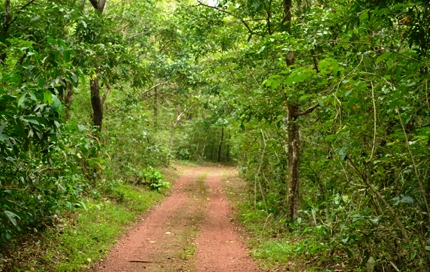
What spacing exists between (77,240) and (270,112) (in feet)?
16.0

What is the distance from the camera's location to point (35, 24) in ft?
24.0

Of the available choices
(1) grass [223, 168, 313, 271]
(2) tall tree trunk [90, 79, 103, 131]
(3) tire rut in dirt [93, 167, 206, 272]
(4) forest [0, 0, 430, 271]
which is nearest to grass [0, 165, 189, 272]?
(4) forest [0, 0, 430, 271]

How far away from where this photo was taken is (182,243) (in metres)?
9.47

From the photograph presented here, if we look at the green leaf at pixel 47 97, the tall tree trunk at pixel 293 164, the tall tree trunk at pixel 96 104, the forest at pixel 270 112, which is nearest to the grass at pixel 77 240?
the forest at pixel 270 112

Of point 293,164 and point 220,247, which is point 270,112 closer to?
point 293,164

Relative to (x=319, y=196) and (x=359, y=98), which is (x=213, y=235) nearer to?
(x=319, y=196)

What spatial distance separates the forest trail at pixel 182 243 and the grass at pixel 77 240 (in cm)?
31

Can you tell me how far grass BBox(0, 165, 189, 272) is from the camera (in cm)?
654

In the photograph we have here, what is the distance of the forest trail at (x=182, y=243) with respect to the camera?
7.76 metres

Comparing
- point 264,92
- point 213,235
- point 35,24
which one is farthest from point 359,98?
point 213,235

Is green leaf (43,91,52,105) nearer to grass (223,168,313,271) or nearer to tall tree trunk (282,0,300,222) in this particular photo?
grass (223,168,313,271)

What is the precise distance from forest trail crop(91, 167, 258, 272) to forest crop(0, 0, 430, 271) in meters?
0.86

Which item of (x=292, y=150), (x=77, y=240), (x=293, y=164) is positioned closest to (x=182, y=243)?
(x=77, y=240)

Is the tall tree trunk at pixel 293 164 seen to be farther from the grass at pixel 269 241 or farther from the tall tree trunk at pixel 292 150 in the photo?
the grass at pixel 269 241
